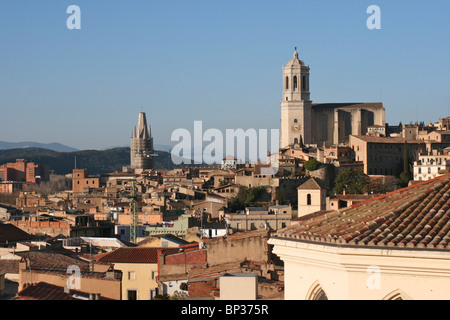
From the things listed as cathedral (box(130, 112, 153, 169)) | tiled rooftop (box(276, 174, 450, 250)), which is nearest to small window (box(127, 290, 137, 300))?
tiled rooftop (box(276, 174, 450, 250))

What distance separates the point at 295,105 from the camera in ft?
283

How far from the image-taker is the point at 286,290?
24.6 ft

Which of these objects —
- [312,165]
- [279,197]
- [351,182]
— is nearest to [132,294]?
[279,197]

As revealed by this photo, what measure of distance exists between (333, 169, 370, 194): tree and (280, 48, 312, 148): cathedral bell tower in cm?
2196

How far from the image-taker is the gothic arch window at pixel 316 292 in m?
7.12

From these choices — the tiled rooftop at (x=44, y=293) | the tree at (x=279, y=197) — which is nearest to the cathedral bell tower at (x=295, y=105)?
the tree at (x=279, y=197)

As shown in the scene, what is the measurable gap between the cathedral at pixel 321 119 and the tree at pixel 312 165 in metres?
19.3

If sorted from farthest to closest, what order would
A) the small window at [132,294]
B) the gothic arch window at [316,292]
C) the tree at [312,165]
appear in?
the tree at [312,165] < the small window at [132,294] < the gothic arch window at [316,292]

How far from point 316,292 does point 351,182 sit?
171 feet

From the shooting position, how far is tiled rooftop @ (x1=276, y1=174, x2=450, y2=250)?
6613mm

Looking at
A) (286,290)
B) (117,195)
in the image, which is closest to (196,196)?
(117,195)

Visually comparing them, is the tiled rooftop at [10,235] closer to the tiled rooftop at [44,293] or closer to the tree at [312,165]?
the tiled rooftop at [44,293]

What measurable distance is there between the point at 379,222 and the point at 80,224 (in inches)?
1561
